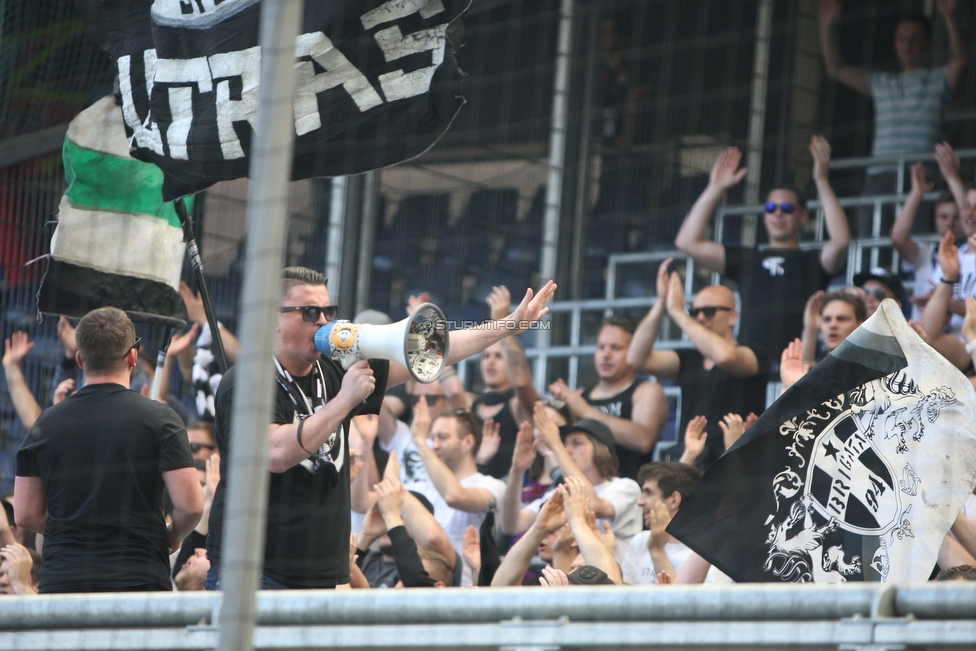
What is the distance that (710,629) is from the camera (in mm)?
2104

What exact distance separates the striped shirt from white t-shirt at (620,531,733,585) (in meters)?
3.44

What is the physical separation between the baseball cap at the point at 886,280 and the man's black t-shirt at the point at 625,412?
111cm

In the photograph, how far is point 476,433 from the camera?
582 cm

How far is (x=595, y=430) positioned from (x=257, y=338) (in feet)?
12.3

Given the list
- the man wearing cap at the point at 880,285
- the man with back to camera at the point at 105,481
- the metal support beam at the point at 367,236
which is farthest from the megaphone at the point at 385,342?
the metal support beam at the point at 367,236

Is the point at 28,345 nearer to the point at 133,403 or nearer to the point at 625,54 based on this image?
the point at 133,403

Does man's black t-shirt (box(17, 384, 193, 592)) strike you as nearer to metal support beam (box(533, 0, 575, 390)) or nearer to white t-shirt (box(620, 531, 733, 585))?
white t-shirt (box(620, 531, 733, 585))

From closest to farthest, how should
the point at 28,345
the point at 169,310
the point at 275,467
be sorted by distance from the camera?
the point at 275,467 < the point at 169,310 < the point at 28,345

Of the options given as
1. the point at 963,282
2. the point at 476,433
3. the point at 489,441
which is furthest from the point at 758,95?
the point at 476,433

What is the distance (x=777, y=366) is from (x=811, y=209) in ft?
6.43

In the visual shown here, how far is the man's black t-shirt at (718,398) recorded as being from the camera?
5.46 meters

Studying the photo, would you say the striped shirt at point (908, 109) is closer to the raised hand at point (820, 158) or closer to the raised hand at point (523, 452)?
the raised hand at point (820, 158)

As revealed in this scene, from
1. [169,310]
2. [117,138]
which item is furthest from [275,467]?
[117,138]

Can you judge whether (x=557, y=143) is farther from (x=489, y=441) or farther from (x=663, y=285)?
(x=489, y=441)
